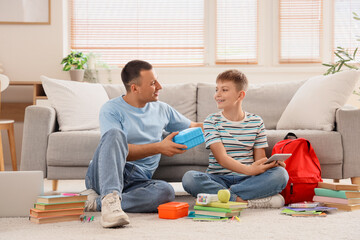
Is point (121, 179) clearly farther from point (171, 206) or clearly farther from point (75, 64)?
point (75, 64)

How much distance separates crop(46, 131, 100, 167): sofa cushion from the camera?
2.90 metres

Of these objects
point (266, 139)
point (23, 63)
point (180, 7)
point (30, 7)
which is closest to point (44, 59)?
point (23, 63)

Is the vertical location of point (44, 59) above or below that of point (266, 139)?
above

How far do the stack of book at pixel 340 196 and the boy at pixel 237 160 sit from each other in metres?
0.20

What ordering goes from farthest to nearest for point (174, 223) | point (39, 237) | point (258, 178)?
point (258, 178) → point (174, 223) → point (39, 237)

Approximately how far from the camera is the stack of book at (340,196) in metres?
2.34

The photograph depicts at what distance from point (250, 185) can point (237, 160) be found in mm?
180

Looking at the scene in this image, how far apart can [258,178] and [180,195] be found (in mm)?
721

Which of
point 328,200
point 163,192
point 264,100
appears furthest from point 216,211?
point 264,100

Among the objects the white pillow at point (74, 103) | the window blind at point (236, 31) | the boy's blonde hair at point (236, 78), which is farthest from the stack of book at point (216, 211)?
the window blind at point (236, 31)

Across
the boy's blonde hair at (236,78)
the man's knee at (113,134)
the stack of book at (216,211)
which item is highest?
the boy's blonde hair at (236,78)

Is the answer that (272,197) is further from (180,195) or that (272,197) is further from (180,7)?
(180,7)

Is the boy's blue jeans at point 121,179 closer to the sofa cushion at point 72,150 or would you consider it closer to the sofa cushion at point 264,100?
the sofa cushion at point 72,150

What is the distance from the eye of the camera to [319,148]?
9.21 ft
